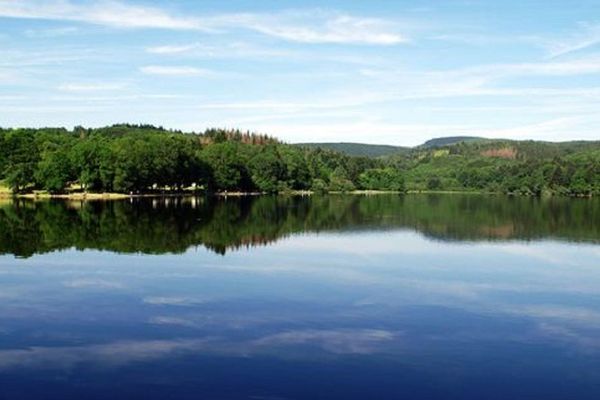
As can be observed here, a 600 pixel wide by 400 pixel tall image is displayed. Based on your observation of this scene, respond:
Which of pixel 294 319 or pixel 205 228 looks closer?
pixel 294 319

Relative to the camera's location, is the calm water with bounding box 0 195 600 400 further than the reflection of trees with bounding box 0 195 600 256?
No

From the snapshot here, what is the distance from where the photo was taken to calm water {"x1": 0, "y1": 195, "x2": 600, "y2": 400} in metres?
20.4

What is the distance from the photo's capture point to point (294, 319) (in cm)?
2862

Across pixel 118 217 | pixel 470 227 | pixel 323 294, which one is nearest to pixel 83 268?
pixel 323 294

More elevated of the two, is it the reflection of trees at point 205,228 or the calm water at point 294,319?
the reflection of trees at point 205,228

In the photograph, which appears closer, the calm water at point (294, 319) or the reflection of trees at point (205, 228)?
the calm water at point (294, 319)

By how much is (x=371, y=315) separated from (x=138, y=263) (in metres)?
19.7

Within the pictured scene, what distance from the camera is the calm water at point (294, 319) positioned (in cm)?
2038

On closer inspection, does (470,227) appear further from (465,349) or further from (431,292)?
(465,349)

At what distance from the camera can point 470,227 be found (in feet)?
254

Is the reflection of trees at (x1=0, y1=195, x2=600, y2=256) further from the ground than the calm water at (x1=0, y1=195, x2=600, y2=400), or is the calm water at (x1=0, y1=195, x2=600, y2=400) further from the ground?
the reflection of trees at (x1=0, y1=195, x2=600, y2=256)

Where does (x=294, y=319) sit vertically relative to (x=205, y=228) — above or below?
below

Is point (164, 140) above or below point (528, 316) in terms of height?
above

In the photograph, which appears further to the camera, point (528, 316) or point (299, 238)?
point (299, 238)
